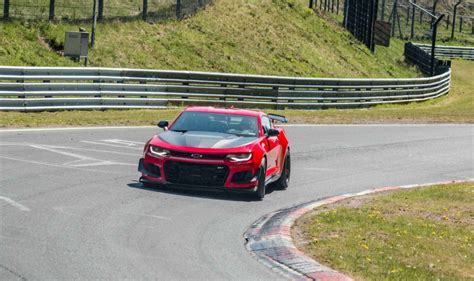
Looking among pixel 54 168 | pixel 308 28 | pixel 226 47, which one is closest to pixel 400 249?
pixel 54 168

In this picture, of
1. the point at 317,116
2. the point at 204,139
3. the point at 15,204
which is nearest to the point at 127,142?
the point at 204,139

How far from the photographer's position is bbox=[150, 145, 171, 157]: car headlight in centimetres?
1458

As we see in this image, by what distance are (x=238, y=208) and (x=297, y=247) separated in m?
3.11

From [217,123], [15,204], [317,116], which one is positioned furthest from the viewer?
[317,116]

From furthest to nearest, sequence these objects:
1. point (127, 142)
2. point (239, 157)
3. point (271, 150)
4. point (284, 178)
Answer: point (127, 142), point (284, 178), point (271, 150), point (239, 157)

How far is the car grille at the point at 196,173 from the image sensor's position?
47.2ft

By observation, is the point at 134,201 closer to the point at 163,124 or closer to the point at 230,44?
the point at 163,124

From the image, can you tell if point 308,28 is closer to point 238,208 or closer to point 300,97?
point 300,97

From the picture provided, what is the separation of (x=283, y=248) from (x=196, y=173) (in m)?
3.96

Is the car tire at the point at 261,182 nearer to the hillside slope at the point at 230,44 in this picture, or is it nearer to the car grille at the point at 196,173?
the car grille at the point at 196,173

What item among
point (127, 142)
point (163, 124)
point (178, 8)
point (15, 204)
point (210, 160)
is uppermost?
point (178, 8)

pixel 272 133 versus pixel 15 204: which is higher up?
pixel 272 133

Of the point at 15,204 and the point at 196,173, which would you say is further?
the point at 196,173

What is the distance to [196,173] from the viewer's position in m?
14.4
